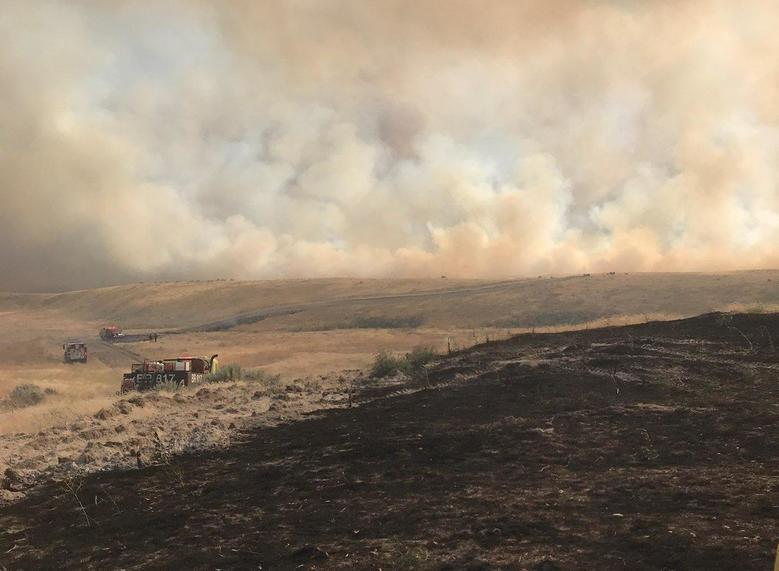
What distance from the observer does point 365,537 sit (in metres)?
6.43

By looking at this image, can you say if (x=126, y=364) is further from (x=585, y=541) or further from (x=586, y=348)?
(x=585, y=541)

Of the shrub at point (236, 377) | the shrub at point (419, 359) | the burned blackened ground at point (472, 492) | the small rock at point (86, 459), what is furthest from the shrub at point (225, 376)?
the small rock at point (86, 459)

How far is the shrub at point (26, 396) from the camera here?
2669 cm

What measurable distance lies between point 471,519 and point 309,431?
313 inches

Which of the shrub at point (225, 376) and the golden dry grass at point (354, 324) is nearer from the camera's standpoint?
the shrub at point (225, 376)

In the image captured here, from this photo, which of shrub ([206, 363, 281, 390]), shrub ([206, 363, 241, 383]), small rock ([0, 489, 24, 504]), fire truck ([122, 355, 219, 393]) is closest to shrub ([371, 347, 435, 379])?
shrub ([206, 363, 281, 390])

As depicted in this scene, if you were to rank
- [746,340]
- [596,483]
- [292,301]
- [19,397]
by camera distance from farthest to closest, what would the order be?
[292,301], [19,397], [746,340], [596,483]

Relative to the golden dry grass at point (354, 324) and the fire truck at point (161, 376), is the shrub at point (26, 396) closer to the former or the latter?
the golden dry grass at point (354, 324)

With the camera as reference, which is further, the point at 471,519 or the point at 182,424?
the point at 182,424

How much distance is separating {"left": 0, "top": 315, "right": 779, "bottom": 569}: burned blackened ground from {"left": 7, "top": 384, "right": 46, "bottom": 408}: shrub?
18724 mm

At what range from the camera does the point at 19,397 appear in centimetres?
2759

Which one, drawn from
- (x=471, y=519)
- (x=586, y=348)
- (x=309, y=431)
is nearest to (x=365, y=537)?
(x=471, y=519)

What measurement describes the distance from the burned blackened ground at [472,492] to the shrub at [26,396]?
1872cm

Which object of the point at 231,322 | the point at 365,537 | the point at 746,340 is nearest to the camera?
the point at 365,537
